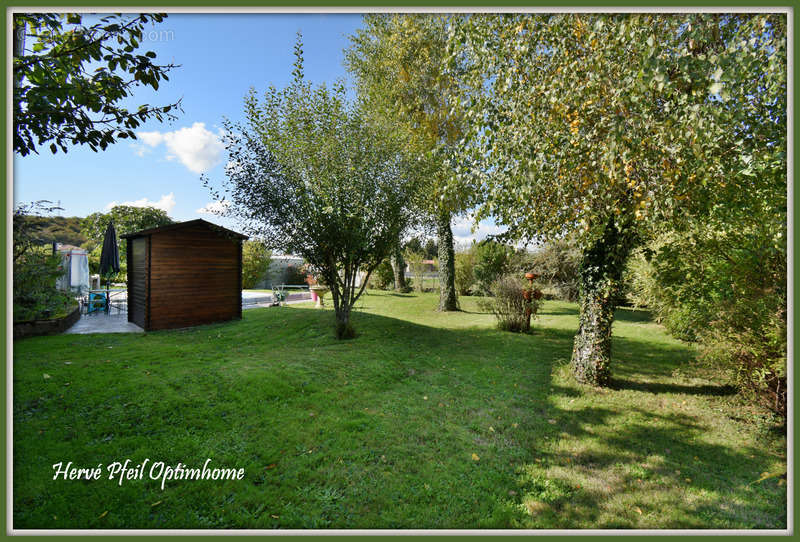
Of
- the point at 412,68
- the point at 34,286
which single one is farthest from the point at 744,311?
the point at 412,68

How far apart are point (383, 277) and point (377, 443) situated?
18252mm

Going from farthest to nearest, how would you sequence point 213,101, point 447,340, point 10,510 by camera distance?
1. point 447,340
2. point 213,101
3. point 10,510

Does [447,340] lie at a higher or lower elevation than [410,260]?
lower

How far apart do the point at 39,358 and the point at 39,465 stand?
370 centimetres

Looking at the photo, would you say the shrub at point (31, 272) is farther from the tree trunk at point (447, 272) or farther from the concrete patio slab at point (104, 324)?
the tree trunk at point (447, 272)

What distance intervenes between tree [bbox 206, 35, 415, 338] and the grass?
250 centimetres

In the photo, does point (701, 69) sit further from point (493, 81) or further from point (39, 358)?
point (39, 358)

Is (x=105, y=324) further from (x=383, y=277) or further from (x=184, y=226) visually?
(x=383, y=277)

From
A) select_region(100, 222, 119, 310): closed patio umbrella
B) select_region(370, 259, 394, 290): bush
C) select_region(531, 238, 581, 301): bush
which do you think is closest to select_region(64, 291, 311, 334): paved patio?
select_region(100, 222, 119, 310): closed patio umbrella

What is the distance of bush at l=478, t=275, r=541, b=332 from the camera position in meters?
9.20

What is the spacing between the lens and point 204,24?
3092mm

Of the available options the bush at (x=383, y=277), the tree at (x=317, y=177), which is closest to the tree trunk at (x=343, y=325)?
the tree at (x=317, y=177)

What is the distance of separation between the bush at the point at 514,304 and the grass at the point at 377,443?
307 centimetres

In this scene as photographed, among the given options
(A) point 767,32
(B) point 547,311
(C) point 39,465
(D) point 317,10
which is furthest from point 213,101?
(B) point 547,311
